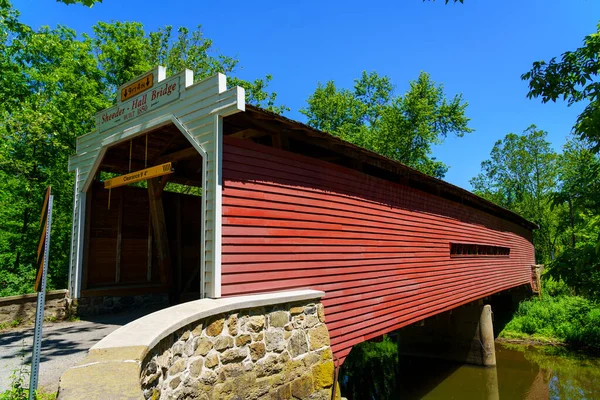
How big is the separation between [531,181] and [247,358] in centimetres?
4237

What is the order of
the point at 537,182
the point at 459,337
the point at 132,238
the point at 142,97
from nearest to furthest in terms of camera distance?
the point at 142,97, the point at 132,238, the point at 459,337, the point at 537,182

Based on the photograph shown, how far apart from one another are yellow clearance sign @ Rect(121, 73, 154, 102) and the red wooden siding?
2261mm

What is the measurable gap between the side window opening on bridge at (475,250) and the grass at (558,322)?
19.4ft

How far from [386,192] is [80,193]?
20.7 ft

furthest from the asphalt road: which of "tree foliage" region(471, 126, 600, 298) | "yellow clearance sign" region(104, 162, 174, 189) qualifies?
"tree foliage" region(471, 126, 600, 298)

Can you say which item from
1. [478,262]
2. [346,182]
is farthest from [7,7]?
[478,262]

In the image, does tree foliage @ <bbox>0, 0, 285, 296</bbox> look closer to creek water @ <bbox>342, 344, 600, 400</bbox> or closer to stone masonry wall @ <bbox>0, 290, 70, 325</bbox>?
stone masonry wall @ <bbox>0, 290, 70, 325</bbox>

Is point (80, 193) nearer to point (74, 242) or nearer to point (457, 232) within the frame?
point (74, 242)

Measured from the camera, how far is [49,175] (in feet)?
49.3

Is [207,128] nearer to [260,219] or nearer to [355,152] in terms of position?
[260,219]

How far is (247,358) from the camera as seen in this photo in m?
4.59

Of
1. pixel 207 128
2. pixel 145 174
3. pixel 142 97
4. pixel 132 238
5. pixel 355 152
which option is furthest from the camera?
pixel 132 238

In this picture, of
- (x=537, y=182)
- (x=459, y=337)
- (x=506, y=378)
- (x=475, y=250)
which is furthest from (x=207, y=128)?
(x=537, y=182)

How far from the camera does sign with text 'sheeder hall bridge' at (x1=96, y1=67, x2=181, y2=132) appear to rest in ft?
20.1
